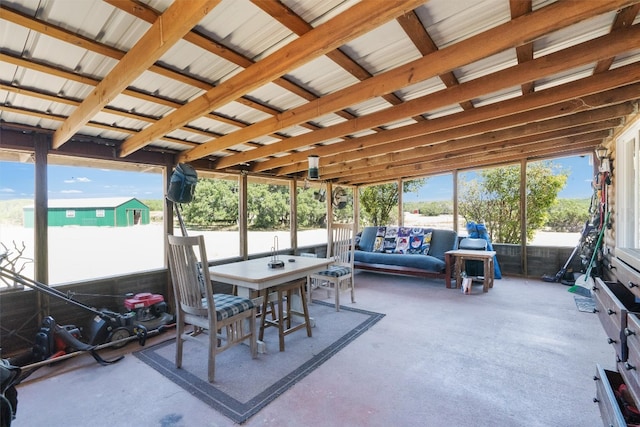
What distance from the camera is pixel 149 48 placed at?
59.5 inches

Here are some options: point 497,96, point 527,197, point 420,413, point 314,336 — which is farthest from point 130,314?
point 527,197

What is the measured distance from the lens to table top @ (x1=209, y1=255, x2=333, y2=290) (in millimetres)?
2607

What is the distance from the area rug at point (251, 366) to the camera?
210 centimetres

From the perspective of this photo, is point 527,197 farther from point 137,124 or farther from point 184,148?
point 137,124

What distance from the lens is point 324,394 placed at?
2.13 meters

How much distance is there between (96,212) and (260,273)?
7.97 feet

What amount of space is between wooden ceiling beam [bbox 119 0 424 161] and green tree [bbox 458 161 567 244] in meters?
5.31

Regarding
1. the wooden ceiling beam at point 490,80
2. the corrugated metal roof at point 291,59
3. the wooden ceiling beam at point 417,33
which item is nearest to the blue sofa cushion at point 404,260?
the corrugated metal roof at point 291,59

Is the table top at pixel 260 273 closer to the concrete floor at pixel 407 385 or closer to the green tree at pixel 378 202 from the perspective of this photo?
the concrete floor at pixel 407 385

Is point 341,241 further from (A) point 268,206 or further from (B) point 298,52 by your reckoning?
(B) point 298,52

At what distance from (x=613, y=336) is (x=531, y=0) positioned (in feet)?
5.41

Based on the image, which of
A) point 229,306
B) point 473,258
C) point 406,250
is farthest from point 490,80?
point 406,250

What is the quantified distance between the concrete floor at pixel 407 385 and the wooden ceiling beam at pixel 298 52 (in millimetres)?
2131

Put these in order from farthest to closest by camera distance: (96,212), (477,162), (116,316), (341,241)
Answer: (477,162), (341,241), (96,212), (116,316)
